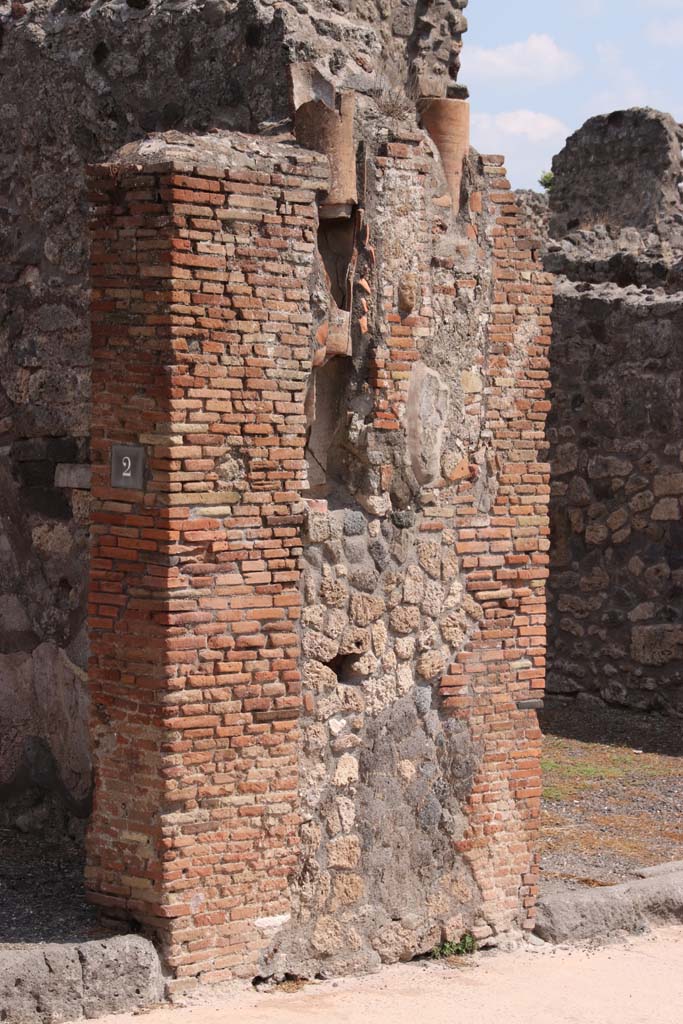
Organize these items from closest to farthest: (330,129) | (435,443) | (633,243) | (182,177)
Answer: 1. (182,177)
2. (330,129)
3. (435,443)
4. (633,243)

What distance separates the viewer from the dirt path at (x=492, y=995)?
6625 mm

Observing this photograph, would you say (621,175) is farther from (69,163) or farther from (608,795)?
(69,163)

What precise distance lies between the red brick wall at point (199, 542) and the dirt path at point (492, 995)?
28 cm

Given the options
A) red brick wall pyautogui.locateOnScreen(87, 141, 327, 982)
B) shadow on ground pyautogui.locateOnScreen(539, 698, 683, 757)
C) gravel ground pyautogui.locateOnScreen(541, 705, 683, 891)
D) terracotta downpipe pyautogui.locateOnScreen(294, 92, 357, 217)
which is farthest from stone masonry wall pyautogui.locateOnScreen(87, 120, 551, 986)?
shadow on ground pyautogui.locateOnScreen(539, 698, 683, 757)

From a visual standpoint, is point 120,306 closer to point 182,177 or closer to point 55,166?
point 182,177

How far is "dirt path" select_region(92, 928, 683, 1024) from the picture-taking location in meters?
6.62

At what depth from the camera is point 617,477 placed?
1270 cm

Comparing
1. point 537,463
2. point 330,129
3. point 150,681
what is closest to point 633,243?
point 537,463

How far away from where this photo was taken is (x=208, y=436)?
6625 mm

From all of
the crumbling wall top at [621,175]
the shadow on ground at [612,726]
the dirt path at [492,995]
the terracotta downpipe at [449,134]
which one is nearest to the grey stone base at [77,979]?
the dirt path at [492,995]

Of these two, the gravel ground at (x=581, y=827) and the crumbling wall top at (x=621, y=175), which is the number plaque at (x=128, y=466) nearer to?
the gravel ground at (x=581, y=827)

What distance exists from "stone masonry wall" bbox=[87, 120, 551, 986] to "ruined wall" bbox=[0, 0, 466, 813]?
0.48 m

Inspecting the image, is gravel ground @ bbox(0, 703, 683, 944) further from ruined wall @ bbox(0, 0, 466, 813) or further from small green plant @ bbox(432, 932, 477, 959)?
small green plant @ bbox(432, 932, 477, 959)

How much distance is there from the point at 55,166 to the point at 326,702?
2.59 meters
